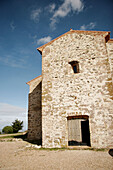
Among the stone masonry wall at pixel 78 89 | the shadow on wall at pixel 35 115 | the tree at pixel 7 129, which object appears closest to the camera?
the stone masonry wall at pixel 78 89

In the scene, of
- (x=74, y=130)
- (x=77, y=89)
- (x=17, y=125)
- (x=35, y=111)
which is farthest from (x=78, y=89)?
(x=17, y=125)

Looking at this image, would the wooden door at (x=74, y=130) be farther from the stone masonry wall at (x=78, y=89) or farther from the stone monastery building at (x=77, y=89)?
the stone masonry wall at (x=78, y=89)

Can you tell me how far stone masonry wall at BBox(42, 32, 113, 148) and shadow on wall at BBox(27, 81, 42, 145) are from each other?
118 inches

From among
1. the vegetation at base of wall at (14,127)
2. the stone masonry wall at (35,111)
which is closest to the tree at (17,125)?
the vegetation at base of wall at (14,127)

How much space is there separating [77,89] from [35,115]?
5145 mm

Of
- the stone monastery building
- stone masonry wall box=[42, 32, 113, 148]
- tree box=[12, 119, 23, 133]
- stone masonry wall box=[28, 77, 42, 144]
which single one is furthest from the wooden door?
tree box=[12, 119, 23, 133]

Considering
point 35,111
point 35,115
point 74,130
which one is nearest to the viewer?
point 74,130

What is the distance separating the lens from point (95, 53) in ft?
24.9

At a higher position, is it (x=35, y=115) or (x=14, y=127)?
(x=35, y=115)

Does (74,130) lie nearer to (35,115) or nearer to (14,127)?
(35,115)

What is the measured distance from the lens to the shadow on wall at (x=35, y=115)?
33.0ft

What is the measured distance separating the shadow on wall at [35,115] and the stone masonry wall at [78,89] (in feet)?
9.81

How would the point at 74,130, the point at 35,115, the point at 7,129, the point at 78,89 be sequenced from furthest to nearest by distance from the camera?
the point at 7,129
the point at 35,115
the point at 78,89
the point at 74,130

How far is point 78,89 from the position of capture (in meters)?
7.29
